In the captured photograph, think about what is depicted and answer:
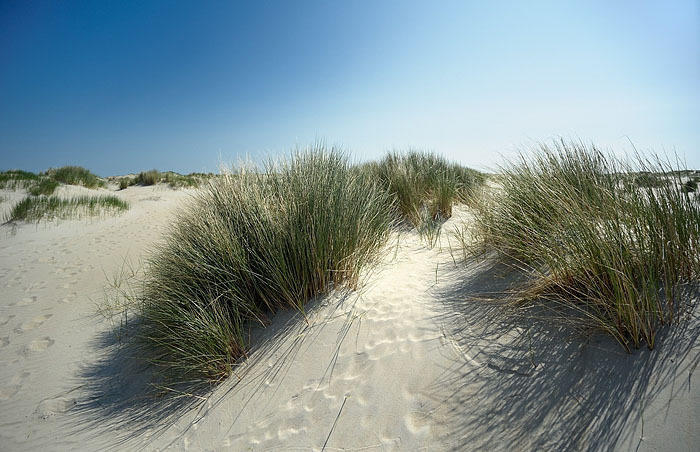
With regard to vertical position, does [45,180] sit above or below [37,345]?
above

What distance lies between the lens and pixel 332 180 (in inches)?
138

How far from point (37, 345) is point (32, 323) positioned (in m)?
0.65

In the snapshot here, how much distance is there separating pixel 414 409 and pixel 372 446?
0.30 m

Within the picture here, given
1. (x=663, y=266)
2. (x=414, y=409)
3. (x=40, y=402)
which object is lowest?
(x=40, y=402)

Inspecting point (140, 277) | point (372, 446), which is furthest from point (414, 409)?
point (140, 277)

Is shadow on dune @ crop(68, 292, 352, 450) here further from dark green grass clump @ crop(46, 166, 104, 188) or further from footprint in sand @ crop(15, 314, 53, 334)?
dark green grass clump @ crop(46, 166, 104, 188)

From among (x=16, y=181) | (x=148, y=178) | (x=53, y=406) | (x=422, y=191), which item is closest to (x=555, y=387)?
(x=53, y=406)

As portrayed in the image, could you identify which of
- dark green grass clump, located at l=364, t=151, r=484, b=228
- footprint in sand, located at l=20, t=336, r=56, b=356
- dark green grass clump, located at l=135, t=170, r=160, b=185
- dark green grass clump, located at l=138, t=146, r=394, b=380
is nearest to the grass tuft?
dark green grass clump, located at l=364, t=151, r=484, b=228

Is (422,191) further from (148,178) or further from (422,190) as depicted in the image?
(148,178)

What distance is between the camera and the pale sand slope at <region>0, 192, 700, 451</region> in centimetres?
141

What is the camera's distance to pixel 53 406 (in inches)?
105

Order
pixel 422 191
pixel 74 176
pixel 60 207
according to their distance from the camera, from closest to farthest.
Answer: pixel 422 191 → pixel 60 207 → pixel 74 176

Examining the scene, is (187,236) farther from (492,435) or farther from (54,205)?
(54,205)

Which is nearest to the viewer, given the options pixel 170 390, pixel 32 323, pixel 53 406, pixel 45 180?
pixel 170 390
